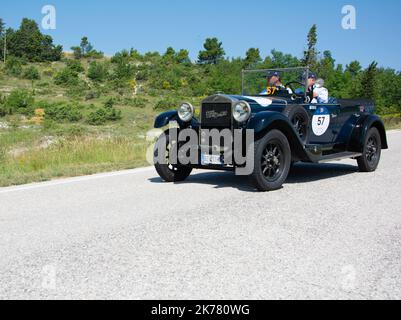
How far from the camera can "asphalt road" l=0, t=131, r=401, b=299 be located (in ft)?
11.6

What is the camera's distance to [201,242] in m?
4.63

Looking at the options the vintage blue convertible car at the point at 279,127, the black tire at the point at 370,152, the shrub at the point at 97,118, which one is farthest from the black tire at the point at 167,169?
the shrub at the point at 97,118

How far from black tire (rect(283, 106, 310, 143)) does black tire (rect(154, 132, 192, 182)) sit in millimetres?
1863

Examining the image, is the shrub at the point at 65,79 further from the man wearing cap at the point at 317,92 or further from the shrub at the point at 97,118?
the man wearing cap at the point at 317,92

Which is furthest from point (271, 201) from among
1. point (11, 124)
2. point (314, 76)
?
point (11, 124)

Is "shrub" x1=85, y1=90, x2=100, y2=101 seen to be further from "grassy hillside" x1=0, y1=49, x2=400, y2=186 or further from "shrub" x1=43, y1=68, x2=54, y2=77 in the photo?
"shrub" x1=43, y1=68, x2=54, y2=77

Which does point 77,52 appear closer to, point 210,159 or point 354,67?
point 354,67

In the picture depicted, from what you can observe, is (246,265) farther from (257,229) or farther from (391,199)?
(391,199)

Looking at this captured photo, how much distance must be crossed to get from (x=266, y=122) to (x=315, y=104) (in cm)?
188

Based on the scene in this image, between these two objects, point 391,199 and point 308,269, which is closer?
point 308,269

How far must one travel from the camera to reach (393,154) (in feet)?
40.8

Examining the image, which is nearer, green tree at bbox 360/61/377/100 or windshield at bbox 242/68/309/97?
windshield at bbox 242/68/309/97

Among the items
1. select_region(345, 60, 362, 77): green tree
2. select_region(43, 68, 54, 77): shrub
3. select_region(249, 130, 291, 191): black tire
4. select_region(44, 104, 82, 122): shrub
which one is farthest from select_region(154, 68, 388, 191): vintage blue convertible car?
select_region(345, 60, 362, 77): green tree

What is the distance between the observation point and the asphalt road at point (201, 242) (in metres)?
3.55
